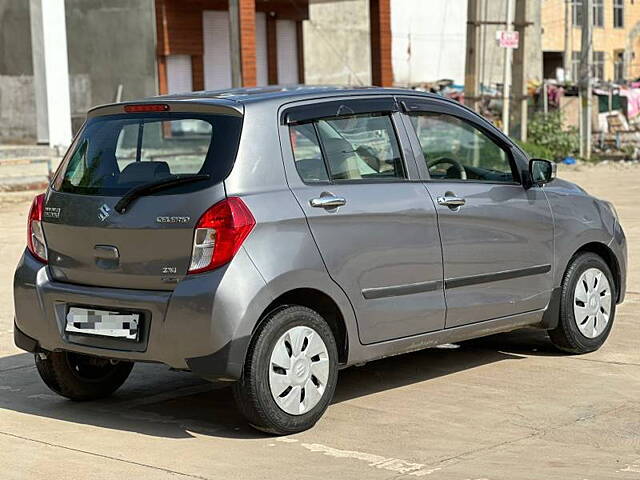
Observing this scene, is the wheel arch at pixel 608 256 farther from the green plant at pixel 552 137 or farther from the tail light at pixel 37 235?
the green plant at pixel 552 137

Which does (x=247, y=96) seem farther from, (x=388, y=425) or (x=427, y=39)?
(x=427, y=39)

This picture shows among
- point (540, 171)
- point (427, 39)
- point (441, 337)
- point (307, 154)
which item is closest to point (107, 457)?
point (307, 154)

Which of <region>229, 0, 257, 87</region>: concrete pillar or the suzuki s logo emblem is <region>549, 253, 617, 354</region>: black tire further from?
<region>229, 0, 257, 87</region>: concrete pillar

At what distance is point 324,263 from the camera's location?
6414 millimetres

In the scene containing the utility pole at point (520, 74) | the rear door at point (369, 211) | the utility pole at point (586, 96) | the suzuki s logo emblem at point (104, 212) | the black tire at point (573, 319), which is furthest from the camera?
the utility pole at point (586, 96)

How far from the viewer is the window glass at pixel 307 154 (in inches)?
257

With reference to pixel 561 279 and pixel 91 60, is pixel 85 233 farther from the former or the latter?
pixel 91 60

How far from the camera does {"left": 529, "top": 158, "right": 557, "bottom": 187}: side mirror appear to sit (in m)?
7.70

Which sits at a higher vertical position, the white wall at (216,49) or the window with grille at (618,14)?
the window with grille at (618,14)

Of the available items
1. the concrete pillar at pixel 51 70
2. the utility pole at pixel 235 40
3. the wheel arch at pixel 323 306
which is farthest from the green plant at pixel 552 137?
the wheel arch at pixel 323 306

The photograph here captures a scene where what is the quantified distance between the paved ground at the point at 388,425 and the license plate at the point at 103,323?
0.54 meters

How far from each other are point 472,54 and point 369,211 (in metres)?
18.6

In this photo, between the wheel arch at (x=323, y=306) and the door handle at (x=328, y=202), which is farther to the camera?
the door handle at (x=328, y=202)

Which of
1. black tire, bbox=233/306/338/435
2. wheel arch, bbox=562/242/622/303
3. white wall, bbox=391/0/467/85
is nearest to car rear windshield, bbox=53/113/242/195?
black tire, bbox=233/306/338/435
